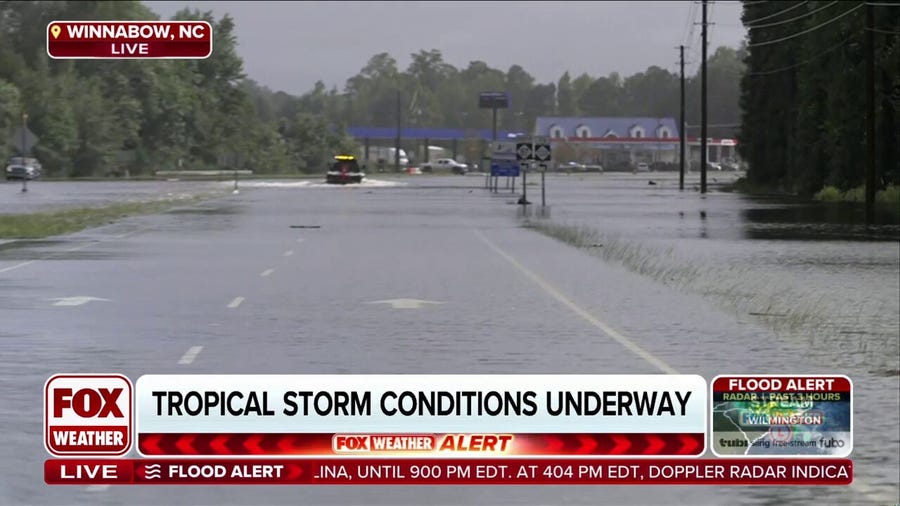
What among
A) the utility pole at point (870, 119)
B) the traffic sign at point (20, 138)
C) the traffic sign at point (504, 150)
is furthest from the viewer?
the traffic sign at point (504, 150)

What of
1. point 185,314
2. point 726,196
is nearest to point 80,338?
point 185,314

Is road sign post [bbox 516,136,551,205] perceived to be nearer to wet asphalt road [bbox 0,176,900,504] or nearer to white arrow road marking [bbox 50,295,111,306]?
wet asphalt road [bbox 0,176,900,504]

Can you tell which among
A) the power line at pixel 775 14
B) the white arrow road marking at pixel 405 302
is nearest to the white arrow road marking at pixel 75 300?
the white arrow road marking at pixel 405 302

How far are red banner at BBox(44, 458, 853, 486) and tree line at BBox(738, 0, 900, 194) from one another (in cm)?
6967

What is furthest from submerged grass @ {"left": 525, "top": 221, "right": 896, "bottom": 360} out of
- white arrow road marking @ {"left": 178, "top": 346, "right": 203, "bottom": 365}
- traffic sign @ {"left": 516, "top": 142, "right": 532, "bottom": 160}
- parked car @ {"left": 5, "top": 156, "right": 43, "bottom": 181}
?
traffic sign @ {"left": 516, "top": 142, "right": 532, "bottom": 160}

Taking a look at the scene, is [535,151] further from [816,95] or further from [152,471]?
[152,471]

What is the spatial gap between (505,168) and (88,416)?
→ 8808cm

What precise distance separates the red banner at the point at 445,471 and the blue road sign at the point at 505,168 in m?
83.4

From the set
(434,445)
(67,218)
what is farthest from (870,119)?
(434,445)

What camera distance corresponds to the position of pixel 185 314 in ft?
71.4

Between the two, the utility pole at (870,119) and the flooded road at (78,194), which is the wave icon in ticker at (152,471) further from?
the utility pole at (870,119)

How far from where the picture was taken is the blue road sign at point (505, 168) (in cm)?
9206

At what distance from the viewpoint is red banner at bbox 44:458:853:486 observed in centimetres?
720

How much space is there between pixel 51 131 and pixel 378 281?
40.3 feet
